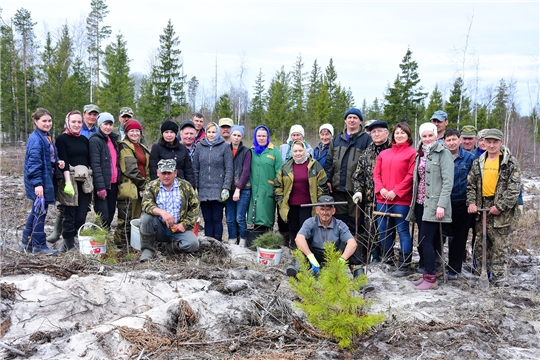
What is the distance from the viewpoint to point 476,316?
172 inches

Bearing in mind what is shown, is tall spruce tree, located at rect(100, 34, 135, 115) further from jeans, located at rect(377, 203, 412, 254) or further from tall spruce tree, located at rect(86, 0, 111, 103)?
jeans, located at rect(377, 203, 412, 254)

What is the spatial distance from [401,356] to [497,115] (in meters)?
Result: 41.1

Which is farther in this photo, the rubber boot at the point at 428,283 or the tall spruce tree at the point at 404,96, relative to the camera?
the tall spruce tree at the point at 404,96

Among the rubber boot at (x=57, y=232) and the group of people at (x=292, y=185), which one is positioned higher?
the group of people at (x=292, y=185)

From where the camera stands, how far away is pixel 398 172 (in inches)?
231

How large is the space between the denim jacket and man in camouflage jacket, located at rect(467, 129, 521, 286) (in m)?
0.17

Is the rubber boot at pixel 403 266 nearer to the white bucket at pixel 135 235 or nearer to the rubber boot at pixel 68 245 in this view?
the white bucket at pixel 135 235

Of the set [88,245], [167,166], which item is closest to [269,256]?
[167,166]

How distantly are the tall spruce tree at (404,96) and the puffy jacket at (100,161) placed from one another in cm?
3144

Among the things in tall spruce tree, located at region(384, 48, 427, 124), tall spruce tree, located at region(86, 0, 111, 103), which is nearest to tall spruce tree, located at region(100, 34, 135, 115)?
tall spruce tree, located at region(86, 0, 111, 103)

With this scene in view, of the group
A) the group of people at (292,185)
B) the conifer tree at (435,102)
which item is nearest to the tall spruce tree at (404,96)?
the conifer tree at (435,102)

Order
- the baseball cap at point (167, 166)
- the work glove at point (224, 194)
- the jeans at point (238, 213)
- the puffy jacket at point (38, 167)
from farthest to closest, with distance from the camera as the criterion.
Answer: the jeans at point (238, 213)
the work glove at point (224, 194)
the baseball cap at point (167, 166)
the puffy jacket at point (38, 167)

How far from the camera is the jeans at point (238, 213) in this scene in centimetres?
699

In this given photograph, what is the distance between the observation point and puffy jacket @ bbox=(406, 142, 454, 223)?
17.8 ft
